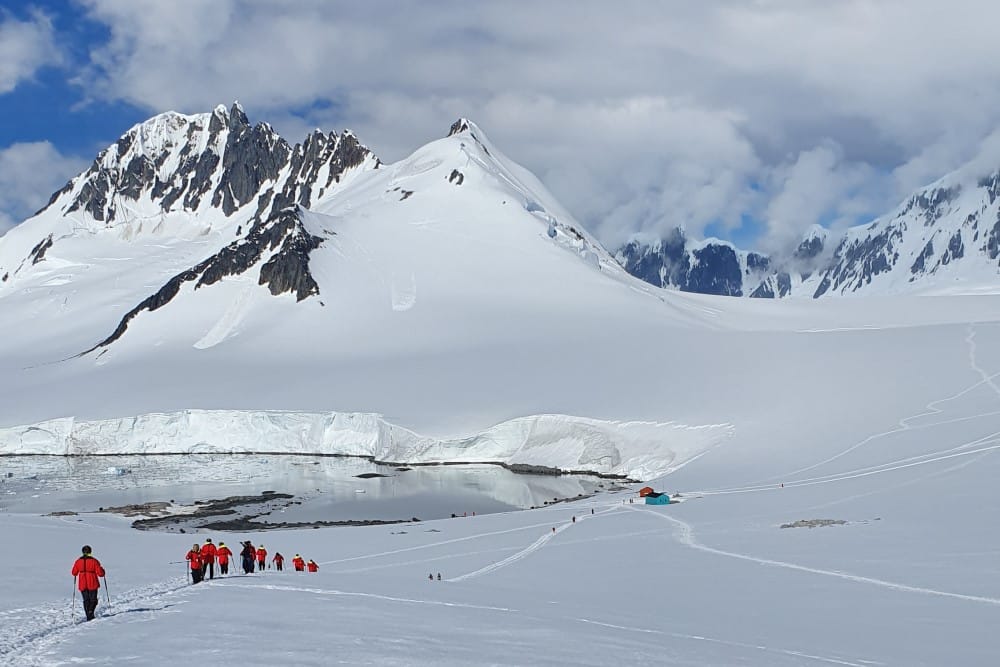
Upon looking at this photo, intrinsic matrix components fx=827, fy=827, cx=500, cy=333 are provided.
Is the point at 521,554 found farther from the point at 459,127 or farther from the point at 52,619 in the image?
the point at 459,127

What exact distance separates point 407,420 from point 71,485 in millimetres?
28337

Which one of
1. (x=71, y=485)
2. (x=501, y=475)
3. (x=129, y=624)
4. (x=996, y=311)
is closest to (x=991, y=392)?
(x=501, y=475)

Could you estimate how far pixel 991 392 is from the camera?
190 feet

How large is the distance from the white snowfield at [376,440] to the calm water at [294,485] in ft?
6.30

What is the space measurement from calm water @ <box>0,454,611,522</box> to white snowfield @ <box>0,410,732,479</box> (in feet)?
6.30

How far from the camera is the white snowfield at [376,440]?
64062 millimetres

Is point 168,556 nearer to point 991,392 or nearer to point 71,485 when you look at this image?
point 71,485

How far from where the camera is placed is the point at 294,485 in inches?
2591

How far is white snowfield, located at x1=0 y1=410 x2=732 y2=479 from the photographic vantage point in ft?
210

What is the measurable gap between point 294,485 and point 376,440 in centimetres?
1507

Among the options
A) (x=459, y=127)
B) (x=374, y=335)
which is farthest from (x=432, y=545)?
(x=459, y=127)

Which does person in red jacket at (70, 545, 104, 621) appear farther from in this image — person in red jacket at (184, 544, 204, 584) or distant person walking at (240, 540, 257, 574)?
distant person walking at (240, 540, 257, 574)

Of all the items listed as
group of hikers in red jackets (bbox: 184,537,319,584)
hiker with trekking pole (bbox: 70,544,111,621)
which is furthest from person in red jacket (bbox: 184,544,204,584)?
hiker with trekking pole (bbox: 70,544,111,621)

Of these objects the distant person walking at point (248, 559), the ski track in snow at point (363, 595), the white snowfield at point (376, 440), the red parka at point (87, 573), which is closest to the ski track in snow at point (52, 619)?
the red parka at point (87, 573)
